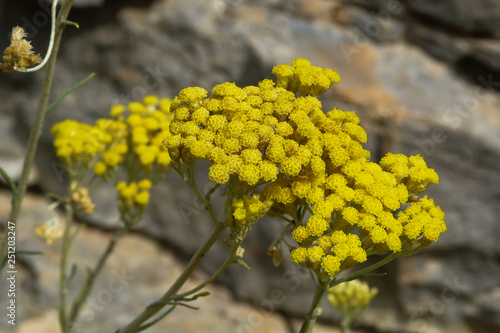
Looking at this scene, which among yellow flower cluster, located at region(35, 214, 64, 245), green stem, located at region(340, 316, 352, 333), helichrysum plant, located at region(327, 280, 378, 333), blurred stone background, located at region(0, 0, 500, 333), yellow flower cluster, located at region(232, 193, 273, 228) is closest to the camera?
yellow flower cluster, located at region(232, 193, 273, 228)

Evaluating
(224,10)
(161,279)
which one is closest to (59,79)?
(224,10)

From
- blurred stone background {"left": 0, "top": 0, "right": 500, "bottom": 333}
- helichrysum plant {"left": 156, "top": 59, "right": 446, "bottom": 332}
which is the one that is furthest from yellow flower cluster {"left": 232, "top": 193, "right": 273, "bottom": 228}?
blurred stone background {"left": 0, "top": 0, "right": 500, "bottom": 333}

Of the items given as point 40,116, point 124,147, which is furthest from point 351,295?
point 40,116

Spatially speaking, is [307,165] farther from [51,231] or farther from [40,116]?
[51,231]

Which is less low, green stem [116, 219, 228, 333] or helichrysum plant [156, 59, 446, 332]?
helichrysum plant [156, 59, 446, 332]

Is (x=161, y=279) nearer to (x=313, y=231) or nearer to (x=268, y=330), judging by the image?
(x=268, y=330)

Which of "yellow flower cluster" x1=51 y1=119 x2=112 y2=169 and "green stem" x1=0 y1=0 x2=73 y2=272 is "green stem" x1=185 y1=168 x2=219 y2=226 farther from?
"yellow flower cluster" x1=51 y1=119 x2=112 y2=169
